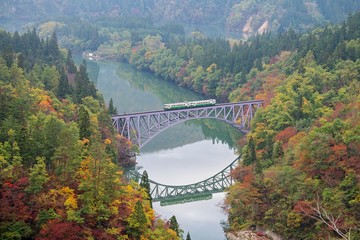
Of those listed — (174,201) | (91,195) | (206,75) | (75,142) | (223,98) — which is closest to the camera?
(91,195)

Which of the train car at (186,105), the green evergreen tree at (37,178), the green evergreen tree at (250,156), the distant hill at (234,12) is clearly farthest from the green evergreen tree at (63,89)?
the distant hill at (234,12)

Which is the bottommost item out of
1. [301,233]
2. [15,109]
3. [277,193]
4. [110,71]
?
[301,233]

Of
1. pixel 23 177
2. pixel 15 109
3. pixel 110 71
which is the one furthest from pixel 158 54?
pixel 23 177

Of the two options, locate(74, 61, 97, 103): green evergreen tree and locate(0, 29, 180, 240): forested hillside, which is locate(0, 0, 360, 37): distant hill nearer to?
locate(74, 61, 97, 103): green evergreen tree

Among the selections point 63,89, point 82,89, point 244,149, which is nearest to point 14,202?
point 244,149

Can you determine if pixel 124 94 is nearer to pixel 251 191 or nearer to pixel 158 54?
pixel 158 54

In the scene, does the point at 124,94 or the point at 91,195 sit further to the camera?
the point at 124,94

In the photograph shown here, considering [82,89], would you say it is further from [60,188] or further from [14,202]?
[14,202]
